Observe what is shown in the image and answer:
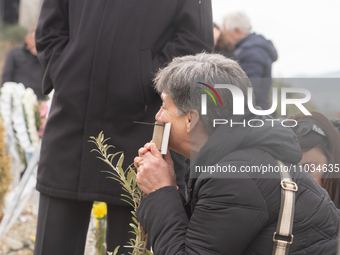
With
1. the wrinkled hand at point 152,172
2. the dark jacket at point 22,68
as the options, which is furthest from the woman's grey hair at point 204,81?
the dark jacket at point 22,68

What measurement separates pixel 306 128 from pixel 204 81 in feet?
2.98

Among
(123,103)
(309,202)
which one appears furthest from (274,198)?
(123,103)

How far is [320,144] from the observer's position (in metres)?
2.25

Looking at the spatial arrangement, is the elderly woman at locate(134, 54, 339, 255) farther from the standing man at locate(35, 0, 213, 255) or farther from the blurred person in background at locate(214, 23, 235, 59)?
the blurred person in background at locate(214, 23, 235, 59)

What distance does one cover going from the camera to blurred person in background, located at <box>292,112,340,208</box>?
2.24 meters

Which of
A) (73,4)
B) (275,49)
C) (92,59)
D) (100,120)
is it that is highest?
(275,49)

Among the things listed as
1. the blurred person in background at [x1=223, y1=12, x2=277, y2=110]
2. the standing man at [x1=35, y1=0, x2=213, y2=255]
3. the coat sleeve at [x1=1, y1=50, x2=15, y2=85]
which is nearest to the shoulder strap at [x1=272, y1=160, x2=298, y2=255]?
the standing man at [x1=35, y1=0, x2=213, y2=255]

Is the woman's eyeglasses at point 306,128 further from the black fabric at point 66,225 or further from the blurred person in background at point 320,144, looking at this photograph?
the black fabric at point 66,225

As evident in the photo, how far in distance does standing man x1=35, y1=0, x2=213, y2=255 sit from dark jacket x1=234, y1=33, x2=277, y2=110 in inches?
66.1

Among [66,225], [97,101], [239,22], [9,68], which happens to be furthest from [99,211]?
[9,68]

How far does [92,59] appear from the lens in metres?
2.01

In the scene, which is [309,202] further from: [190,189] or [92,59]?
[92,59]

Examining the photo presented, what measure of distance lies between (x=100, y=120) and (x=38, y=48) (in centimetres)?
52

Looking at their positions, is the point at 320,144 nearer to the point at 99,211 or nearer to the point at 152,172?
the point at 152,172
